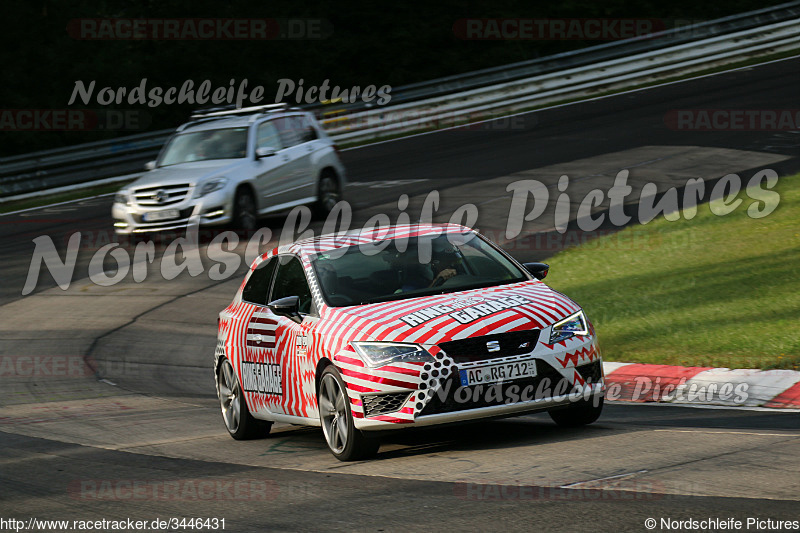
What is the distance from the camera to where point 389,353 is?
7.80 meters

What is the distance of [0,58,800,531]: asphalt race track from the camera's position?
6262mm

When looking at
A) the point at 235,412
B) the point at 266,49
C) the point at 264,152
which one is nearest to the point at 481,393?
the point at 235,412

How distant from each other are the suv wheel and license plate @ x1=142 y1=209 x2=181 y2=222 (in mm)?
947

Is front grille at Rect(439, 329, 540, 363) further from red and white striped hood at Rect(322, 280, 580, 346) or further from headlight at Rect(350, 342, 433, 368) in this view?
headlight at Rect(350, 342, 433, 368)

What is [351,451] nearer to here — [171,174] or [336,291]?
[336,291]

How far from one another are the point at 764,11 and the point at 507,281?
Result: 1159 inches

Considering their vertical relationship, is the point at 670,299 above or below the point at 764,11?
below

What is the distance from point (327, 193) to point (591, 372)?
46.6ft

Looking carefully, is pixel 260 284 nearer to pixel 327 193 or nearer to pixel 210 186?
pixel 210 186

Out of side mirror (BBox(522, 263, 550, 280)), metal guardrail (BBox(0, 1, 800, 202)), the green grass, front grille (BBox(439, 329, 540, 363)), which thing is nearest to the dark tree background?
metal guardrail (BBox(0, 1, 800, 202))

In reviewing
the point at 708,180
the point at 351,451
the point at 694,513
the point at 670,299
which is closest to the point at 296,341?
the point at 351,451

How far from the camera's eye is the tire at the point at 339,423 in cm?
796

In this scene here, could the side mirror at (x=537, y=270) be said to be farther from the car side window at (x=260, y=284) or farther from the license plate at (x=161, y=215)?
the license plate at (x=161, y=215)

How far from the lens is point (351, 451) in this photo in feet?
26.2
